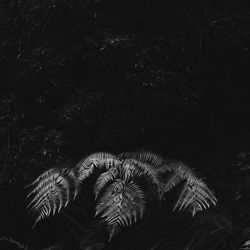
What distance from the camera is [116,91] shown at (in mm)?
4258

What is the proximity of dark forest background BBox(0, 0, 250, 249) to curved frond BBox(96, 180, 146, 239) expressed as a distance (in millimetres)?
588

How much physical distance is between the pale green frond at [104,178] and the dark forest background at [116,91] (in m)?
0.54

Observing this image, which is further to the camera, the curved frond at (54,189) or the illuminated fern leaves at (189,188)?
the curved frond at (54,189)

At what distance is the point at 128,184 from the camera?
11.2 feet

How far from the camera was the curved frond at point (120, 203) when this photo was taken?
3158 mm

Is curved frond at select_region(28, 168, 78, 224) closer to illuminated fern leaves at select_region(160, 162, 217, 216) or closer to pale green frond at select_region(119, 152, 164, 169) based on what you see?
pale green frond at select_region(119, 152, 164, 169)

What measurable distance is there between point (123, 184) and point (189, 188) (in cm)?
50

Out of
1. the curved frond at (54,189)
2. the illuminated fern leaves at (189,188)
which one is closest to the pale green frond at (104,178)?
the curved frond at (54,189)

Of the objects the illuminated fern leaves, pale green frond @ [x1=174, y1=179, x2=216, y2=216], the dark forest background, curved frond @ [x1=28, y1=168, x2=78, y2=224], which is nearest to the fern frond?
the illuminated fern leaves

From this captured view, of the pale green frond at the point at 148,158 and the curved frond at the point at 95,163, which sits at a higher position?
the pale green frond at the point at 148,158

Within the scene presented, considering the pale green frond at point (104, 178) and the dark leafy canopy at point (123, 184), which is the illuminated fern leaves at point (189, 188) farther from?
the pale green frond at point (104, 178)

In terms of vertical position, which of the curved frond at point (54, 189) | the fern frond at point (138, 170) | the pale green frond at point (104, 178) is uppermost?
the fern frond at point (138, 170)

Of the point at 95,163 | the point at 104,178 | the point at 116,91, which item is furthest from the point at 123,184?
the point at 116,91

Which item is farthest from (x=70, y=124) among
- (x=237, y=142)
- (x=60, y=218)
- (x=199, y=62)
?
(x=237, y=142)
